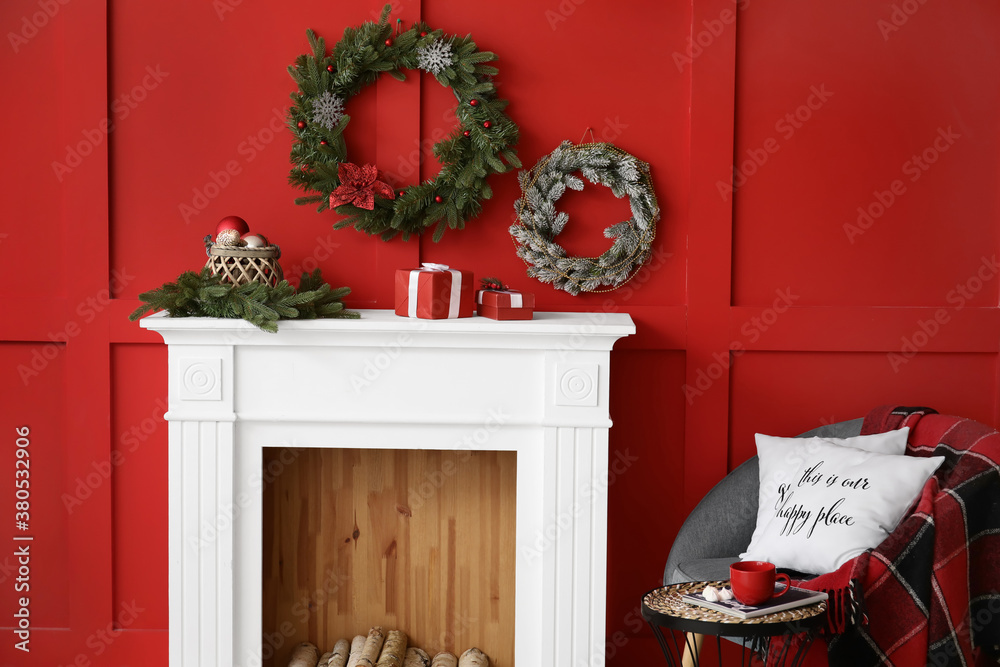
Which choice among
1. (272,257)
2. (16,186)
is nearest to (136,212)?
(16,186)

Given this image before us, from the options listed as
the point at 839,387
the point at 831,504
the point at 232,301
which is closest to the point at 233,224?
the point at 232,301

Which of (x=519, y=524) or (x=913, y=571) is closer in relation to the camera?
(x=913, y=571)

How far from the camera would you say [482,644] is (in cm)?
257

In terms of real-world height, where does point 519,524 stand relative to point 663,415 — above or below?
below

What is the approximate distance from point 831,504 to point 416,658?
4.43 feet

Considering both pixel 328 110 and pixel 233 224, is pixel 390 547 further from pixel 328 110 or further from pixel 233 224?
pixel 328 110

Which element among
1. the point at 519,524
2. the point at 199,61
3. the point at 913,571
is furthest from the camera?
the point at 199,61

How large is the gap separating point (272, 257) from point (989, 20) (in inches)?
90.1

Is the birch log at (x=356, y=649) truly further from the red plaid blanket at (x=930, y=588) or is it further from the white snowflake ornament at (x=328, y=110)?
the white snowflake ornament at (x=328, y=110)

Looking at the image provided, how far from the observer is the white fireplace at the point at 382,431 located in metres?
2.12

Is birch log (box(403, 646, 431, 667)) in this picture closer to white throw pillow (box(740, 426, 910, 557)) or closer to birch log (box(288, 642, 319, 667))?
birch log (box(288, 642, 319, 667))

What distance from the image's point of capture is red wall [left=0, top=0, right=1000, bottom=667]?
242cm

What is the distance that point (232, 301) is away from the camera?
6.72ft

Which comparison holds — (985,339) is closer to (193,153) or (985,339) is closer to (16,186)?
(193,153)
